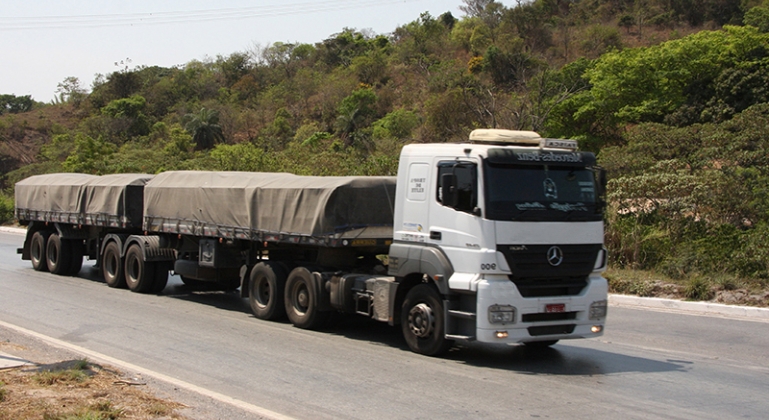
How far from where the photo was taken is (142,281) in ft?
54.1

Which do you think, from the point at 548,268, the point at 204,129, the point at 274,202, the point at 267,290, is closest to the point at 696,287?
the point at 548,268

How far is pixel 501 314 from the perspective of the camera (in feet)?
30.5

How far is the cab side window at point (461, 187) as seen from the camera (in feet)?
31.2

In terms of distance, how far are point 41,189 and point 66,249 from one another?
198cm

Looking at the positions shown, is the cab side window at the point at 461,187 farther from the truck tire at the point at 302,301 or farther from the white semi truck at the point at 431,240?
the truck tire at the point at 302,301

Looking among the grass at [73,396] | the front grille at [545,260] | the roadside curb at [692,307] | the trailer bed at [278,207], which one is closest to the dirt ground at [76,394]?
the grass at [73,396]

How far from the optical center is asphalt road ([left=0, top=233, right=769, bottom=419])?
7.68 meters

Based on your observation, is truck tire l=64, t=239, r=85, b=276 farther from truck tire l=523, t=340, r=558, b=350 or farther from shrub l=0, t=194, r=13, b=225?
shrub l=0, t=194, r=13, b=225

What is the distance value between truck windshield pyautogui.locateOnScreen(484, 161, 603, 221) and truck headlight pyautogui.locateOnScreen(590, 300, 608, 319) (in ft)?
3.63

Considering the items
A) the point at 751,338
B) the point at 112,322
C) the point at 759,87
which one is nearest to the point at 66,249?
the point at 112,322

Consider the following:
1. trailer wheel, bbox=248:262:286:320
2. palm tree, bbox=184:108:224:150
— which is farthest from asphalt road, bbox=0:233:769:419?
palm tree, bbox=184:108:224:150

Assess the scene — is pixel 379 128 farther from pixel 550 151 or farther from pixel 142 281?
pixel 550 151

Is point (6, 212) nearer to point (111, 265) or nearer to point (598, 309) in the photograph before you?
point (111, 265)

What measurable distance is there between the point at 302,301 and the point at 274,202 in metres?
1.75
